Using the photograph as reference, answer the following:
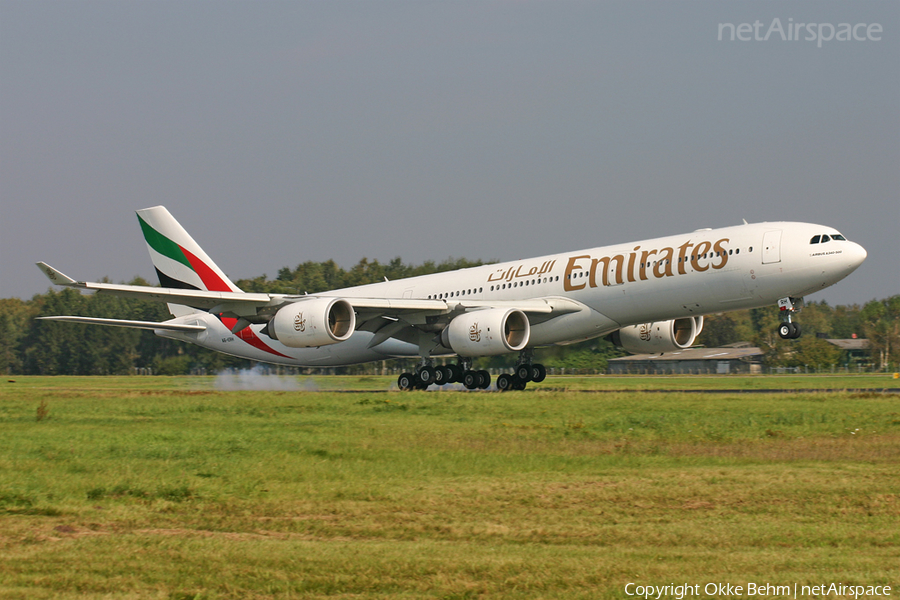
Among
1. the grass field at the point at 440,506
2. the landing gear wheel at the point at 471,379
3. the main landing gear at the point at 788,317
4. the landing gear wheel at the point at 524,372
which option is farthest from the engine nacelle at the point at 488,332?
the grass field at the point at 440,506

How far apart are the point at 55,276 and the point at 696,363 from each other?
243 ft

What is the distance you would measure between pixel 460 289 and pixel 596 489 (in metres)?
23.9

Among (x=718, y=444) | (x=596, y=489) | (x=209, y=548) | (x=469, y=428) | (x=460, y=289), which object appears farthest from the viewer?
(x=460, y=289)

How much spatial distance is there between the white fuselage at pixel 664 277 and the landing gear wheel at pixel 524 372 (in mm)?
1416

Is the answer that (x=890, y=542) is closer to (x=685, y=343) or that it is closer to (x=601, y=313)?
(x=601, y=313)

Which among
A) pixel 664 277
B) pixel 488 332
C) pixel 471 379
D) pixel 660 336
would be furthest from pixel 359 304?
pixel 660 336

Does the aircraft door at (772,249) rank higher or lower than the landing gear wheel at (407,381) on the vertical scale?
higher

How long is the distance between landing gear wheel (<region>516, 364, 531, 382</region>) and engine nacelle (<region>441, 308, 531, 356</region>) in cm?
261

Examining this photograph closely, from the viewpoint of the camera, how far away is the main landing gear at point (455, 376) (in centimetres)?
3331

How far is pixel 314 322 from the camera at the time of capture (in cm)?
2938

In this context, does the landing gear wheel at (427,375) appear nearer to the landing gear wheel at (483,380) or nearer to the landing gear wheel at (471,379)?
the landing gear wheel at (471,379)

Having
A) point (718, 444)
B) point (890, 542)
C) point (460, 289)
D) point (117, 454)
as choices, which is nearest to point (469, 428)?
point (718, 444)

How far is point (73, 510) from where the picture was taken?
10.2 m

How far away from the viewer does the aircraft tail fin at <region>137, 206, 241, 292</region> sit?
124 ft
